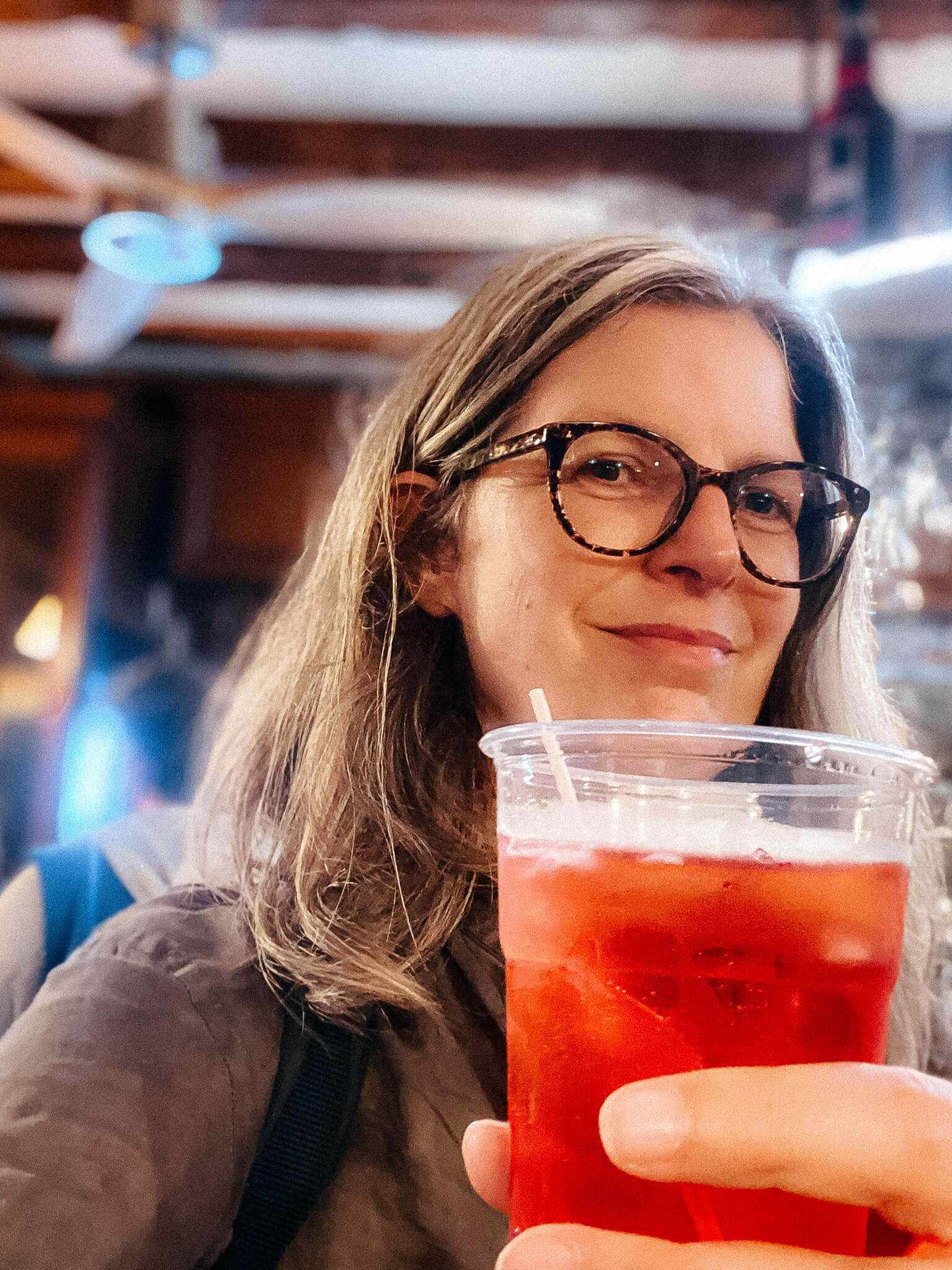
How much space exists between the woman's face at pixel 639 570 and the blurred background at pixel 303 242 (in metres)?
0.28

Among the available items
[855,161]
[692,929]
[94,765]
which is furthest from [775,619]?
[94,765]

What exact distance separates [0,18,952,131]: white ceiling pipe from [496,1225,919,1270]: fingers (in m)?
2.62

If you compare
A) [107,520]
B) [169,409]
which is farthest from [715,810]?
[169,409]

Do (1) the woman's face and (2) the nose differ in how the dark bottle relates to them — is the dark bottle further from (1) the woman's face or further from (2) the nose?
(2) the nose

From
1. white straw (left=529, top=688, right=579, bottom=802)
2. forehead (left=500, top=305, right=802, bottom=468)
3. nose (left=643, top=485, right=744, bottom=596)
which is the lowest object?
white straw (left=529, top=688, right=579, bottom=802)

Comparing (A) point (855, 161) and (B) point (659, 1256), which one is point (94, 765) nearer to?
(A) point (855, 161)

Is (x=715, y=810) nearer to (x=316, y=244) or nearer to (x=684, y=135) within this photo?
(x=684, y=135)

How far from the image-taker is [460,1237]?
758 mm

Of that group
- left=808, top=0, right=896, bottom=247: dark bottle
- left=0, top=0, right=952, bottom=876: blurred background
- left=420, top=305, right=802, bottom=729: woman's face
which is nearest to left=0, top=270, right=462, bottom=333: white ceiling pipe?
left=0, top=0, right=952, bottom=876: blurred background

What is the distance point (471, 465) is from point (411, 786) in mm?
307

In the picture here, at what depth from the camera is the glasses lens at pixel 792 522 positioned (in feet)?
2.95

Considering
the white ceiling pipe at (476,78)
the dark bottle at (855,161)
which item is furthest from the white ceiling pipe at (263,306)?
the dark bottle at (855,161)

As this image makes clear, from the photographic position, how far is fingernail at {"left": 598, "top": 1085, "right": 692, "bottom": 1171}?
462 mm

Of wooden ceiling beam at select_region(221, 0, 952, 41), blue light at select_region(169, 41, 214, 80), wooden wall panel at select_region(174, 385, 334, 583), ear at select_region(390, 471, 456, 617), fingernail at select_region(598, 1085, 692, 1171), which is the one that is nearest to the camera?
fingernail at select_region(598, 1085, 692, 1171)
